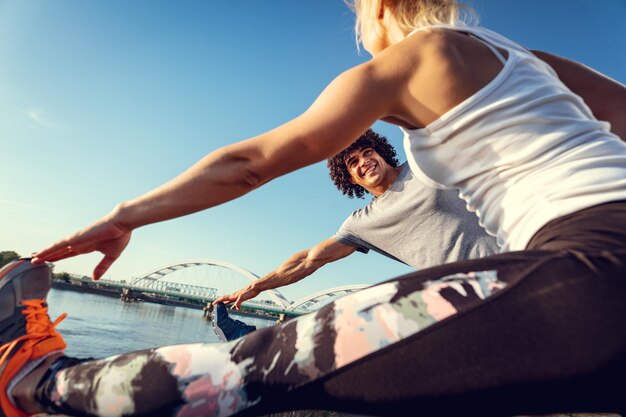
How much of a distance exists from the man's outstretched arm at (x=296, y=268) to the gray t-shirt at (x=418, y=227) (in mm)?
186

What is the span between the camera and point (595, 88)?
142cm

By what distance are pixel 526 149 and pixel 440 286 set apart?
1.40 ft

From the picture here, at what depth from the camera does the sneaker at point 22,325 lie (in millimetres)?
1175

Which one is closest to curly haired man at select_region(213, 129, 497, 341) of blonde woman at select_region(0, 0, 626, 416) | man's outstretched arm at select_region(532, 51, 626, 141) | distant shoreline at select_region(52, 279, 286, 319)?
man's outstretched arm at select_region(532, 51, 626, 141)

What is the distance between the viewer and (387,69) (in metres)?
1.06

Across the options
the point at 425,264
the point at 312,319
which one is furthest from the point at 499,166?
the point at 425,264

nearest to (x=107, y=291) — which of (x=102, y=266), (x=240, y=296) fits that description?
(x=240, y=296)

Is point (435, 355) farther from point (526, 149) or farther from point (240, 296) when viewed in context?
point (240, 296)

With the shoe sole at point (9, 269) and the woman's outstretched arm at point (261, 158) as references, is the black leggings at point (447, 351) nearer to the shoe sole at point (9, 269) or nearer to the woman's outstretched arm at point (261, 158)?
the woman's outstretched arm at point (261, 158)

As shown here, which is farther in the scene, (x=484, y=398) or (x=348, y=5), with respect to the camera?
(x=348, y=5)

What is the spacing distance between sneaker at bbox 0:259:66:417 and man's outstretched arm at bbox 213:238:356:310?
182cm

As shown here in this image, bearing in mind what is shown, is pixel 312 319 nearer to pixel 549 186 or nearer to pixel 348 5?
pixel 549 186

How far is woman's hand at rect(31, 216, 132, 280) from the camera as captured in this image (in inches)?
49.6

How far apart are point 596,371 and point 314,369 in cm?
52
